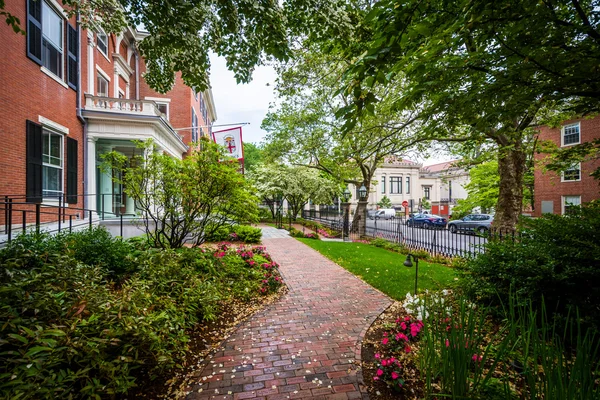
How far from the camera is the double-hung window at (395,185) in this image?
5850cm

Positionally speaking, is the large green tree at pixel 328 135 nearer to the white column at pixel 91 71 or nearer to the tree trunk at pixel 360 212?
the tree trunk at pixel 360 212

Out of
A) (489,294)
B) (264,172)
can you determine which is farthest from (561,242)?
(264,172)

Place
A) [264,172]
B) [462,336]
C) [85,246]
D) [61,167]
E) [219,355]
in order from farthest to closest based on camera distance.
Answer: [264,172]
[61,167]
[85,246]
[219,355]
[462,336]

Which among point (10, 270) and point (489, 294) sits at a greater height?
point (10, 270)

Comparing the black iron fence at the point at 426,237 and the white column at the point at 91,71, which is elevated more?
the white column at the point at 91,71

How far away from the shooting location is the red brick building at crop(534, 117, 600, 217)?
2119 centimetres

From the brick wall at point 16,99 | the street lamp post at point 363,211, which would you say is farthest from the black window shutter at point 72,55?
the street lamp post at point 363,211

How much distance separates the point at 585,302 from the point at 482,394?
231 cm

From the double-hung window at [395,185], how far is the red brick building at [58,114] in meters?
50.7

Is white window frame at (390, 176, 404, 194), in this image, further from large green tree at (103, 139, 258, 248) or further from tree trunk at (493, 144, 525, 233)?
large green tree at (103, 139, 258, 248)

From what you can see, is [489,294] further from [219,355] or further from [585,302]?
[219,355]

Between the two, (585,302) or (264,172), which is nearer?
(585,302)

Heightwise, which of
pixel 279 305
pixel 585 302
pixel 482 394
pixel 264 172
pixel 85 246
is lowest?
pixel 279 305

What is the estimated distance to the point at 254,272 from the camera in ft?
22.2
